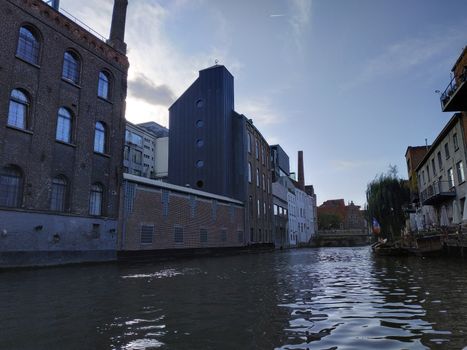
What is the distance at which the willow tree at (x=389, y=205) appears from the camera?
1676 inches

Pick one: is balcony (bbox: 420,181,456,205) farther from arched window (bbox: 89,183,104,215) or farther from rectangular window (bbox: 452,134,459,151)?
arched window (bbox: 89,183,104,215)

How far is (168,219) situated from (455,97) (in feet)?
67.9

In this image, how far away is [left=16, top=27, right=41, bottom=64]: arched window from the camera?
20.2 m

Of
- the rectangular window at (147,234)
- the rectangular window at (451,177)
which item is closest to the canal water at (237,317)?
the rectangular window at (147,234)

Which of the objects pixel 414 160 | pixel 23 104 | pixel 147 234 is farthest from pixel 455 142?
pixel 23 104

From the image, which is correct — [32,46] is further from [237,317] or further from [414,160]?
[414,160]

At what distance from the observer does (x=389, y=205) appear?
42812mm

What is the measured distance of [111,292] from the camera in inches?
364

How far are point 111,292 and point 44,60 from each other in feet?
55.9

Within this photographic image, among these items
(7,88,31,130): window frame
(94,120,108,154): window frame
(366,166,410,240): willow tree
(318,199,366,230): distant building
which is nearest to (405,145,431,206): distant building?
(366,166,410,240): willow tree

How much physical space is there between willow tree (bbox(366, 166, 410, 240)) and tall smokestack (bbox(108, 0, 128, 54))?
31.5 m

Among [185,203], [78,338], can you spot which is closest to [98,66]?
[185,203]

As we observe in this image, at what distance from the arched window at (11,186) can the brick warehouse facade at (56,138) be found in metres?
0.04

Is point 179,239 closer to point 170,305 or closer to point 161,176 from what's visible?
point 170,305
